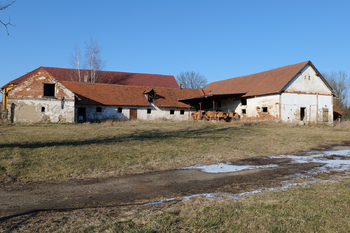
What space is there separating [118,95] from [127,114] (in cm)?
296

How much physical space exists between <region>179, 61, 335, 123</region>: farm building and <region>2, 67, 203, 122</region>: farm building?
571 centimetres

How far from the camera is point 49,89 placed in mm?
25406

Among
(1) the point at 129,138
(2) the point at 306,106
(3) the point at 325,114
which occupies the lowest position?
(1) the point at 129,138

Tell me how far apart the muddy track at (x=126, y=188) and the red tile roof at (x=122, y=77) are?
37.7m

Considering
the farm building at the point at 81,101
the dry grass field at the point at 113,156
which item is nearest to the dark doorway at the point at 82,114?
the farm building at the point at 81,101

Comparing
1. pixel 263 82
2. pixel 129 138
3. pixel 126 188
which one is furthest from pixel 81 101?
pixel 126 188

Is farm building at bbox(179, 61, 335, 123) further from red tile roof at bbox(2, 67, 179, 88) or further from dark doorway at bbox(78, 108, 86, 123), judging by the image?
red tile roof at bbox(2, 67, 179, 88)

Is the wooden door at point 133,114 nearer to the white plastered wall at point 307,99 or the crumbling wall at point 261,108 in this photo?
the crumbling wall at point 261,108

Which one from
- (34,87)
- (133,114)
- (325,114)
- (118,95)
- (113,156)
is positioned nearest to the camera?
(113,156)

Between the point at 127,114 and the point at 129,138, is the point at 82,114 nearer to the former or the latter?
the point at 127,114

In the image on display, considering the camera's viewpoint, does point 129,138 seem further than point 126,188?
Yes

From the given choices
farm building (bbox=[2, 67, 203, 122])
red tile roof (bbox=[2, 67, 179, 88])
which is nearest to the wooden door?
farm building (bbox=[2, 67, 203, 122])

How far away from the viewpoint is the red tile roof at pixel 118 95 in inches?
1168

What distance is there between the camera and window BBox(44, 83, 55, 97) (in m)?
25.2
